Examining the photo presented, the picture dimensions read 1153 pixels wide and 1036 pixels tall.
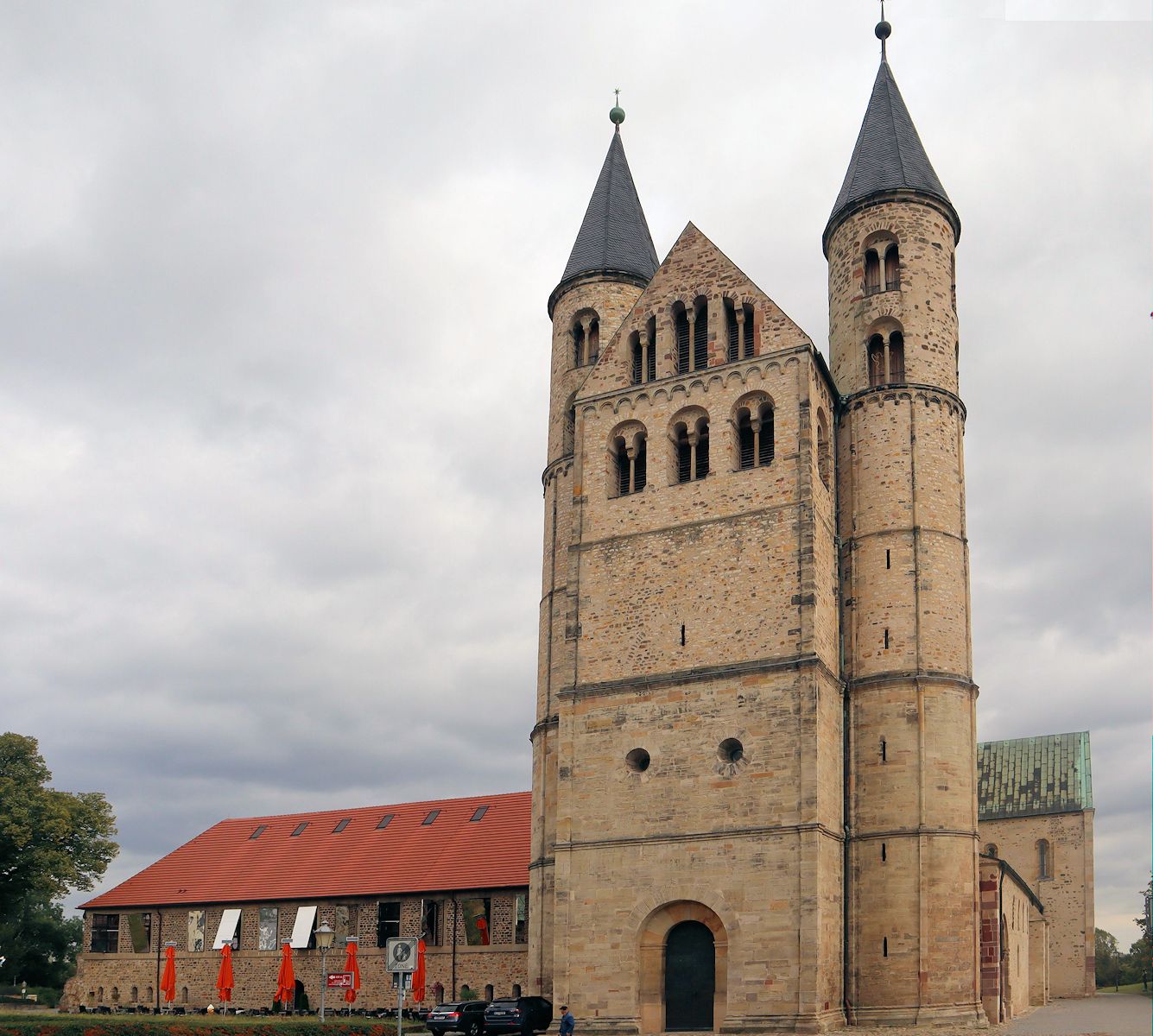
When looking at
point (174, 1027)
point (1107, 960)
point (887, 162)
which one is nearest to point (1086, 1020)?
point (174, 1027)

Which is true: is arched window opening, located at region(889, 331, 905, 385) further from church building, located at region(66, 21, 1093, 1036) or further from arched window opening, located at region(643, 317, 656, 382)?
arched window opening, located at region(643, 317, 656, 382)

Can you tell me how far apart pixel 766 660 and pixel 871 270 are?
43.6 feet

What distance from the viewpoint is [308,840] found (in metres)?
55.4

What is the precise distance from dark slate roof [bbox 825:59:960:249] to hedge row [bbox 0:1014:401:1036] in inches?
1066

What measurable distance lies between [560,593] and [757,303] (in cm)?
1036

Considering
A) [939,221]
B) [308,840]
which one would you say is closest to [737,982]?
[939,221]

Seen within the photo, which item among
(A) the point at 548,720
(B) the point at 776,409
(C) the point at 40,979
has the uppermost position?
(B) the point at 776,409

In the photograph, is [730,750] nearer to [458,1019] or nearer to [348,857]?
[458,1019]

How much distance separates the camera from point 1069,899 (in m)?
57.8

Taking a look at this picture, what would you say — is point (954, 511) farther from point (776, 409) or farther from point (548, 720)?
point (548, 720)

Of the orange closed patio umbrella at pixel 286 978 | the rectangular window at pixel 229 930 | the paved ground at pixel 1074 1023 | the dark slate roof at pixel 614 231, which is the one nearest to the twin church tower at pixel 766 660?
the paved ground at pixel 1074 1023

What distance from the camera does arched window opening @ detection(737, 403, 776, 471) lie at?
122 ft

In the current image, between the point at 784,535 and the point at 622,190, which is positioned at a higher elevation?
→ the point at 622,190

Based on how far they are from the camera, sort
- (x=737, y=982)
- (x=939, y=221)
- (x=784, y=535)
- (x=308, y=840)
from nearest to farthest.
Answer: (x=737, y=982) → (x=784, y=535) → (x=939, y=221) → (x=308, y=840)
